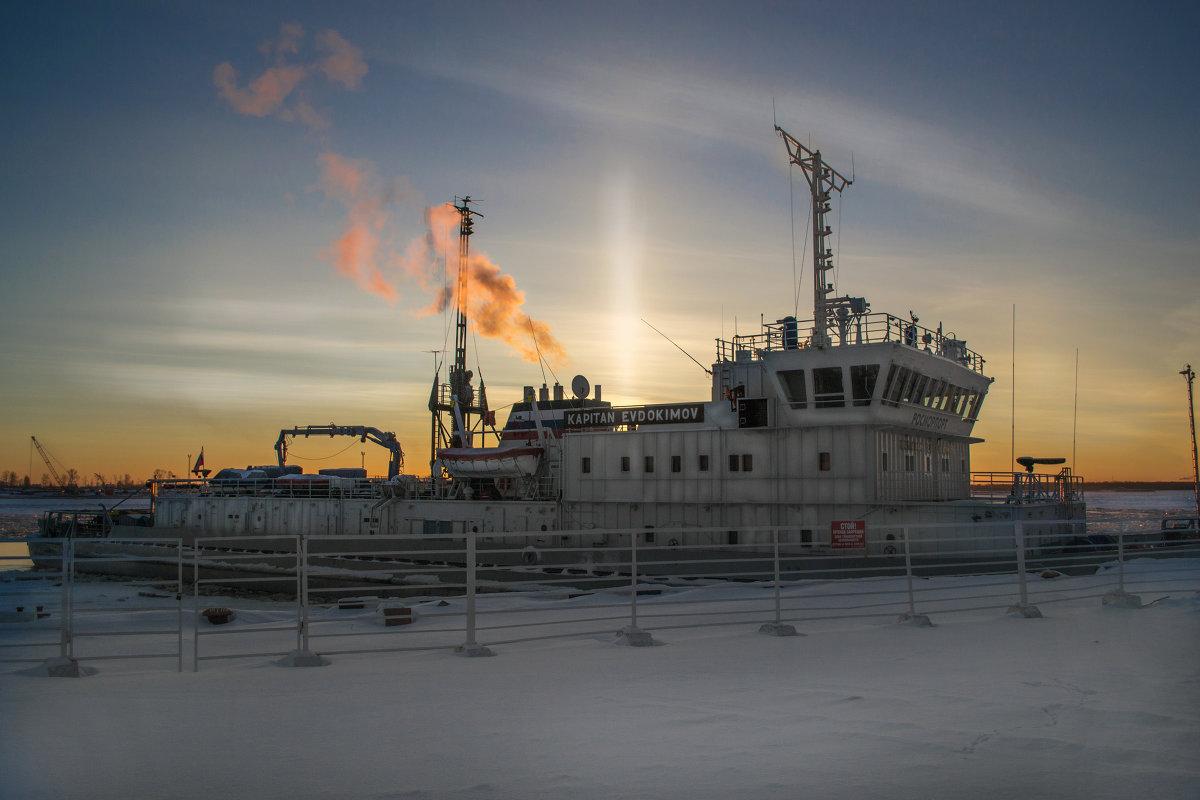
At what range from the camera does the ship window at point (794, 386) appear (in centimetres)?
2312

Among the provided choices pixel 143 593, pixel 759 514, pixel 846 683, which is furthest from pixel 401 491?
pixel 846 683

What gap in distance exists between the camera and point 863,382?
22297mm

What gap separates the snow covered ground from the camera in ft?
15.0

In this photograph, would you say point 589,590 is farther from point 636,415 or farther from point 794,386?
point 636,415

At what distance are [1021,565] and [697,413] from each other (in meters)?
15.1

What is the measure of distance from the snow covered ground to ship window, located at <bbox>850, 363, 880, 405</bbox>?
12.8 meters

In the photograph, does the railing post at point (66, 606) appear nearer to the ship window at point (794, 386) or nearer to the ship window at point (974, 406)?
the ship window at point (794, 386)

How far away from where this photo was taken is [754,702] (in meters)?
6.45

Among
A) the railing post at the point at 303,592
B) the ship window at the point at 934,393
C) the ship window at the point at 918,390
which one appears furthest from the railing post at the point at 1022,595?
the ship window at the point at 934,393

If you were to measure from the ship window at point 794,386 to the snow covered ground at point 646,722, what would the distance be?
13653mm

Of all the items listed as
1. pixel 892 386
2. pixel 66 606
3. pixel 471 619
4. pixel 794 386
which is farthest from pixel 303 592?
pixel 892 386

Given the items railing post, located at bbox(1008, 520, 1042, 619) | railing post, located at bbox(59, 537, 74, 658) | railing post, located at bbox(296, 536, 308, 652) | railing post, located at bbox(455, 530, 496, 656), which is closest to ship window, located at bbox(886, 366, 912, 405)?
railing post, located at bbox(1008, 520, 1042, 619)

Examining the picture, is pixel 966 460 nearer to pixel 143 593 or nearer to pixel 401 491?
pixel 401 491

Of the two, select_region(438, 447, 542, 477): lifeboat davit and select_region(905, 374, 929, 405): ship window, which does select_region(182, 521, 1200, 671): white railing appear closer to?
select_region(438, 447, 542, 477): lifeboat davit
